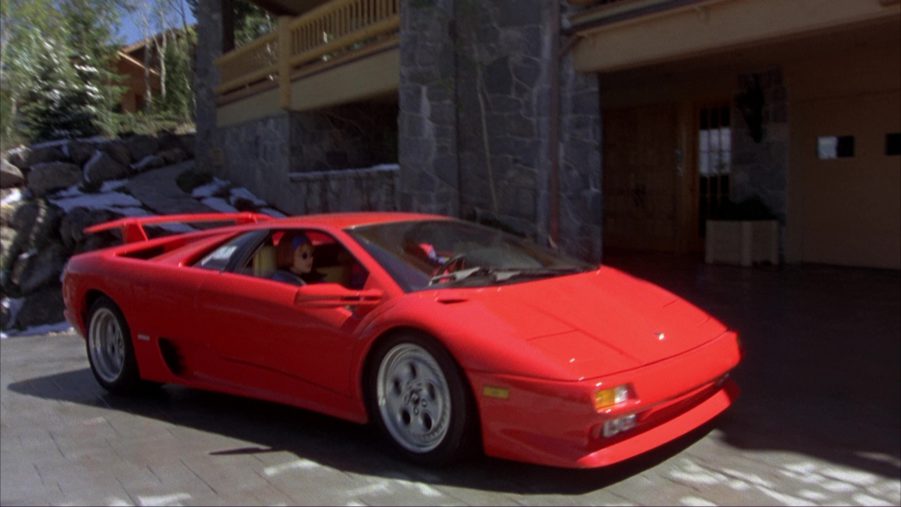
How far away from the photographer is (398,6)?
11.2 m

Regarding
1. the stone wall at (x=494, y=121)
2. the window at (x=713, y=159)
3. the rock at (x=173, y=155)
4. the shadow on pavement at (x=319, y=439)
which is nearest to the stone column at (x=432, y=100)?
the stone wall at (x=494, y=121)

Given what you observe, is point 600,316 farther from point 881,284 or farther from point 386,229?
point 881,284

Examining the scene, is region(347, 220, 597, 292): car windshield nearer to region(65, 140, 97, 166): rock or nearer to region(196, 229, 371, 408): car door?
region(196, 229, 371, 408): car door

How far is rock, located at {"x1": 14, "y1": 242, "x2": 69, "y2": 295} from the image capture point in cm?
1459

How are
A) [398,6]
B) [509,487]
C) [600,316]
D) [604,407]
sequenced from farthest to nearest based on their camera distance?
[398,6], [600,316], [509,487], [604,407]

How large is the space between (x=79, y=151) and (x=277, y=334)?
15.6 meters

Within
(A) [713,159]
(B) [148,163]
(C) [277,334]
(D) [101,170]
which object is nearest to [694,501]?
(C) [277,334]

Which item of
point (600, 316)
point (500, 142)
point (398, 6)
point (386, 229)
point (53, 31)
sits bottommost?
point (600, 316)

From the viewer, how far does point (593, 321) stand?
180 inches

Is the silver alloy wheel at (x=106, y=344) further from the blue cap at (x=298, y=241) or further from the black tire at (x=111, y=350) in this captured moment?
the blue cap at (x=298, y=241)

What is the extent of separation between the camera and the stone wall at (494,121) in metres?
9.32

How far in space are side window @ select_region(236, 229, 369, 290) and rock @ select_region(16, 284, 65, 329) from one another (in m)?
9.32

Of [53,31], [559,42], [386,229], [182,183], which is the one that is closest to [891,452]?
[386,229]

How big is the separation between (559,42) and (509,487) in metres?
6.00
